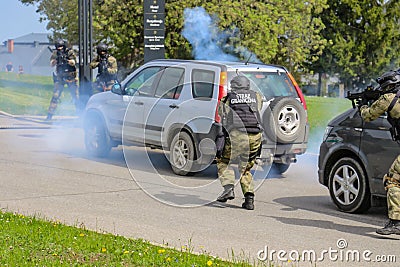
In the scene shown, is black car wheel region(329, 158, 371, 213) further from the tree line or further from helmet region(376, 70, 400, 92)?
the tree line

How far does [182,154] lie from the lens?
12500mm

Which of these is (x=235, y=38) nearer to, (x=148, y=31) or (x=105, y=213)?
(x=148, y=31)

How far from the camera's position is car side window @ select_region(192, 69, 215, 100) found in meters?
12.3

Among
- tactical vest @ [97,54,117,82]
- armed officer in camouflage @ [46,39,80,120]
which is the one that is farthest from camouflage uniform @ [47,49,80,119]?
Result: tactical vest @ [97,54,117,82]

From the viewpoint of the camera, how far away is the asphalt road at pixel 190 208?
25.7 feet

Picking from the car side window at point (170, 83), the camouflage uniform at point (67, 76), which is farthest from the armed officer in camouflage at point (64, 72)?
the car side window at point (170, 83)

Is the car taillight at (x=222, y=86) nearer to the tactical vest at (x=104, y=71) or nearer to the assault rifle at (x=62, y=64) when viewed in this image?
the tactical vest at (x=104, y=71)

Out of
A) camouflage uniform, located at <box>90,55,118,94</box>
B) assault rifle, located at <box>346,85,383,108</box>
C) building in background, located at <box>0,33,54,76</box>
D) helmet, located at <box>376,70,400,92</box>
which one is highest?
helmet, located at <box>376,70,400,92</box>

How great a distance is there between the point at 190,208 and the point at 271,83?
3376 millimetres

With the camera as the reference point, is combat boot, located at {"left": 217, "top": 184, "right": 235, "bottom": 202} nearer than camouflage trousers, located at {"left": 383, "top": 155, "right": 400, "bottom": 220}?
No

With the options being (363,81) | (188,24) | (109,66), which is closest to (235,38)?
(188,24)

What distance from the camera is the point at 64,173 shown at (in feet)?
41.4

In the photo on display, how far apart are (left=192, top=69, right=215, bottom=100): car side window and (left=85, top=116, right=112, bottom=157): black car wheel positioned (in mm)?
2453

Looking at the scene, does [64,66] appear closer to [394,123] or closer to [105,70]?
[105,70]
